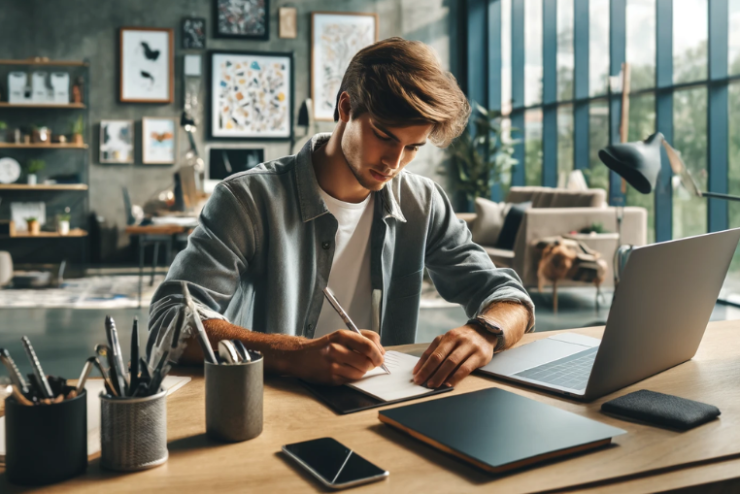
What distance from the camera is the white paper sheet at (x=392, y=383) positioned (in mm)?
995

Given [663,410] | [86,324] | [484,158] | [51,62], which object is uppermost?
[51,62]

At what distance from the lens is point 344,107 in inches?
59.5

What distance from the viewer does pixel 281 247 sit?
1463 mm

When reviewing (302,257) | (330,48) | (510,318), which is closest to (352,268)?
(302,257)

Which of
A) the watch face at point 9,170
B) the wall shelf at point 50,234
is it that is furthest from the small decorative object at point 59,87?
the wall shelf at point 50,234

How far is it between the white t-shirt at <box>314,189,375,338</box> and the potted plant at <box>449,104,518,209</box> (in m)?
6.66

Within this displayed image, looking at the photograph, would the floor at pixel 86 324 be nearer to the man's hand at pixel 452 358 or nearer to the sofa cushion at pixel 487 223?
the sofa cushion at pixel 487 223

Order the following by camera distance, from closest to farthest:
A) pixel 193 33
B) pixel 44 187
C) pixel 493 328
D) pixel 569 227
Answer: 1. pixel 493 328
2. pixel 569 227
3. pixel 44 187
4. pixel 193 33

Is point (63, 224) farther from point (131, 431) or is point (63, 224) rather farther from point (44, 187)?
point (131, 431)

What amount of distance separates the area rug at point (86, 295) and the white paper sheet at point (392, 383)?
490cm

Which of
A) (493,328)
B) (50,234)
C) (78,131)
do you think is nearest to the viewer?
(493,328)

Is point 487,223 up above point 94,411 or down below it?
above

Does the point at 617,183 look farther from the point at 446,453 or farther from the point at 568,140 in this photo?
the point at 446,453

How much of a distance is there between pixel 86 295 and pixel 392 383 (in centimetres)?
585
